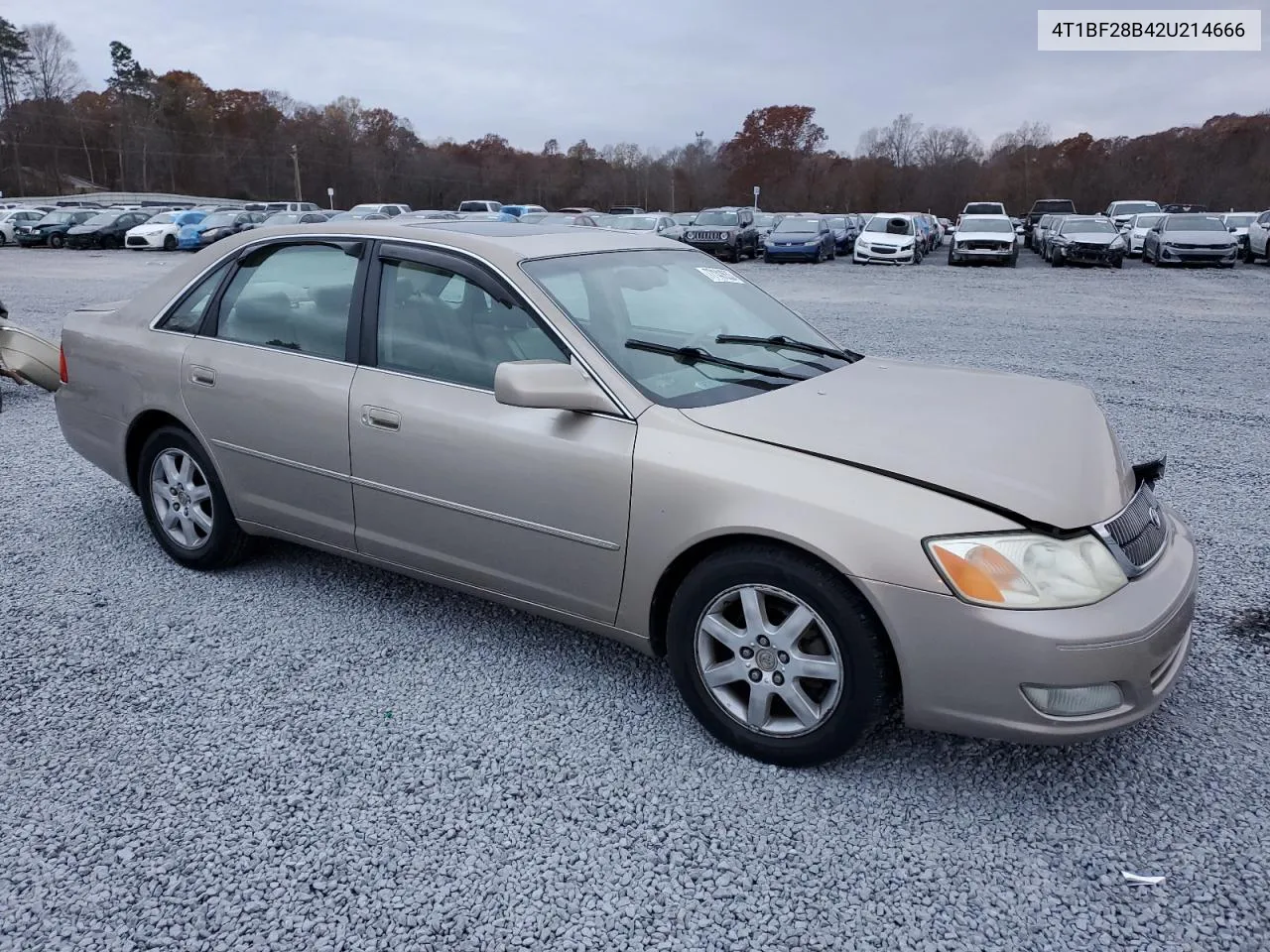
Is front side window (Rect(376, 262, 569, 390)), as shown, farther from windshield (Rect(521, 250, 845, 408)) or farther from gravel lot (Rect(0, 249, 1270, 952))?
gravel lot (Rect(0, 249, 1270, 952))

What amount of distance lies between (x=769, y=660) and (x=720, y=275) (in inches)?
78.1

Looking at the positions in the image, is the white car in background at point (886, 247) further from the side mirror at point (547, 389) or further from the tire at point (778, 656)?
the tire at point (778, 656)

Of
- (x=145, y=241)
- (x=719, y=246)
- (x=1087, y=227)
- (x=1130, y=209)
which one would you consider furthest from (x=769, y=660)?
(x=1130, y=209)

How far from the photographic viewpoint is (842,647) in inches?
106

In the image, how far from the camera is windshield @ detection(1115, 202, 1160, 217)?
33844mm

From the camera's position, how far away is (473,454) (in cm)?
332

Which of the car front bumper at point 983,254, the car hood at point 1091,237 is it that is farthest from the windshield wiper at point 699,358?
the car front bumper at point 983,254

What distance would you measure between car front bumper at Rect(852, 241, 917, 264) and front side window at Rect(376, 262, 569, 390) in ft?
85.7

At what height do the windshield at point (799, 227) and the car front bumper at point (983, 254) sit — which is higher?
the windshield at point (799, 227)

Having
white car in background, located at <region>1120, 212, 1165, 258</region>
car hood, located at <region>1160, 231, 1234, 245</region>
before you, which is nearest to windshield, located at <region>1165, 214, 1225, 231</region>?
car hood, located at <region>1160, 231, 1234, 245</region>

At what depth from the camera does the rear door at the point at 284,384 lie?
12.3 ft

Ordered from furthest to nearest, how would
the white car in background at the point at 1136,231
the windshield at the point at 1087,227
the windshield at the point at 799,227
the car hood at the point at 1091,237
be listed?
1. the windshield at the point at 799,227
2. the white car in background at the point at 1136,231
3. the windshield at the point at 1087,227
4. the car hood at the point at 1091,237

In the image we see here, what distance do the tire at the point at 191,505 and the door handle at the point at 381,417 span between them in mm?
1042

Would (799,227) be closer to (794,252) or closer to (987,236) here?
(794,252)
